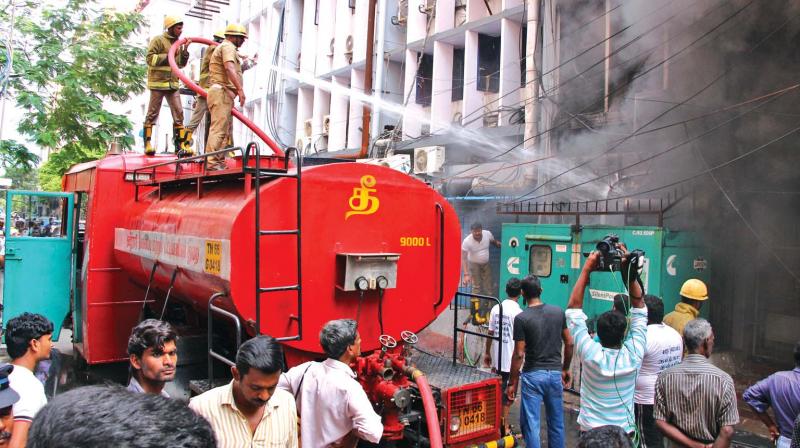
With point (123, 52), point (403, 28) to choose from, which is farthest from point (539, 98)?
point (123, 52)

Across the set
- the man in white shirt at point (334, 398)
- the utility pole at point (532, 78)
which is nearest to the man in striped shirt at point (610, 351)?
the man in white shirt at point (334, 398)

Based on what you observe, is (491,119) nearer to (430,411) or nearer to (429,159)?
(429,159)

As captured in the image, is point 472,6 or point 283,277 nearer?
point 283,277

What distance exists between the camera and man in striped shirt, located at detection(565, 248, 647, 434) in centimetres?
425

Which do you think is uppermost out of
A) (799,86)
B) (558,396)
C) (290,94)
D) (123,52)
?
(290,94)

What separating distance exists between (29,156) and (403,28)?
1096cm

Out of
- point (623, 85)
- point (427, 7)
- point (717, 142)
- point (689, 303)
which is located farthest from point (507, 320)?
point (427, 7)

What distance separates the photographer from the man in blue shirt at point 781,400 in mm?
3945

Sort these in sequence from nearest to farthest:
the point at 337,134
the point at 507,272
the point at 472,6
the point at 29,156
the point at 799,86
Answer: the point at 799,86
the point at 507,272
the point at 29,156
the point at 472,6
the point at 337,134

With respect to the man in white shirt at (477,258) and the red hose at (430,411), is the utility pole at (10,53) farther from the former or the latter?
the red hose at (430,411)

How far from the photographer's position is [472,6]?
15.3m

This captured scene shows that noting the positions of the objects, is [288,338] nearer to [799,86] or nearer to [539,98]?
[799,86]

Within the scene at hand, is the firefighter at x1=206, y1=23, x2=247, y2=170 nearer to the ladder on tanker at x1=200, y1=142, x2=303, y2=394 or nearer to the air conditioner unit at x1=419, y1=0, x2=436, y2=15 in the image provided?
the ladder on tanker at x1=200, y1=142, x2=303, y2=394

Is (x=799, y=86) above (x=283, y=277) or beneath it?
above
